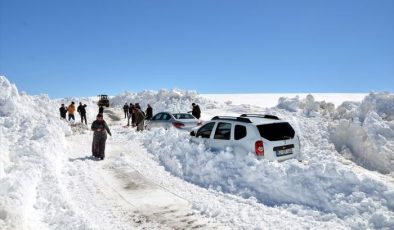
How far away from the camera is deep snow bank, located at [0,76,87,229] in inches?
270

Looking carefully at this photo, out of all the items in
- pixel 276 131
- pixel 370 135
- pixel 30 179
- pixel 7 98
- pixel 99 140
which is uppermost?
pixel 7 98

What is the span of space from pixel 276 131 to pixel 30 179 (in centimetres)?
627

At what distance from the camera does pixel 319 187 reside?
28.9ft

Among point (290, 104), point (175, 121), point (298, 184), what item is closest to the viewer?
point (298, 184)

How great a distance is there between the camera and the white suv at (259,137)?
10.8m

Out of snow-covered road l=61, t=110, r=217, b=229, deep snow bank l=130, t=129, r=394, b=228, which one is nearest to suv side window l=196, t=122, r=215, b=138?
deep snow bank l=130, t=129, r=394, b=228

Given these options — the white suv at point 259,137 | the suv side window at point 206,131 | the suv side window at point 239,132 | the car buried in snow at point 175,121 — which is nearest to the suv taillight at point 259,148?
the white suv at point 259,137

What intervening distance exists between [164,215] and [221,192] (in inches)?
83.0

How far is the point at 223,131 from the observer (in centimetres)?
1205

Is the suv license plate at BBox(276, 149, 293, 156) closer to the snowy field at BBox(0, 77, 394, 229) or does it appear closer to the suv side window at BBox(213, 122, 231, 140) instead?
the snowy field at BBox(0, 77, 394, 229)

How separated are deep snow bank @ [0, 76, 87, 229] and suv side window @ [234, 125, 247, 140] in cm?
489

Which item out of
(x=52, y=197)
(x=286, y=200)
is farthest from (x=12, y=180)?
(x=286, y=200)

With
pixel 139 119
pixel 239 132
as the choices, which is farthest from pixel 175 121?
pixel 239 132

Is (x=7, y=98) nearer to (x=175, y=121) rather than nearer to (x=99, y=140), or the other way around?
(x=99, y=140)
